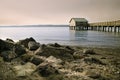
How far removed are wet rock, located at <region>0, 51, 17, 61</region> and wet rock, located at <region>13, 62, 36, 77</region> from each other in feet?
4.79

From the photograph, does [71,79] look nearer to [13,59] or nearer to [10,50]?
[13,59]

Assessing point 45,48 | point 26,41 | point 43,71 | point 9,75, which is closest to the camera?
point 9,75

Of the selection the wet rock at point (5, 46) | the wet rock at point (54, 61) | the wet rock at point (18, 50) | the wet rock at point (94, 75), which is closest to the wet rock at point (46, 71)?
the wet rock at point (94, 75)

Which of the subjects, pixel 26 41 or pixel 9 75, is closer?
pixel 9 75

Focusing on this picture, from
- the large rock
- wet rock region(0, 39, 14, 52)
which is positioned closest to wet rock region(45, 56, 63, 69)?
the large rock

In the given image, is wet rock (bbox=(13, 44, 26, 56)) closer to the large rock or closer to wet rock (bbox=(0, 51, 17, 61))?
wet rock (bbox=(0, 51, 17, 61))

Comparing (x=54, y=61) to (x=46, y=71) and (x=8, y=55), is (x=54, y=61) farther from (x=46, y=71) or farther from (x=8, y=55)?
(x=46, y=71)

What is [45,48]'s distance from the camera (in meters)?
16.3

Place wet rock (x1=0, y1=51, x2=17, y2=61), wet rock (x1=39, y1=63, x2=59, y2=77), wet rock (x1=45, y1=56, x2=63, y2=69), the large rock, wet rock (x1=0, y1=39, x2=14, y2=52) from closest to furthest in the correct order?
1. wet rock (x1=39, y1=63, x2=59, y2=77)
2. wet rock (x1=45, y1=56, x2=63, y2=69)
3. wet rock (x1=0, y1=51, x2=17, y2=61)
4. wet rock (x1=0, y1=39, x2=14, y2=52)
5. the large rock

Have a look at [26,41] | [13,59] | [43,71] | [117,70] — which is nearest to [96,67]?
[117,70]

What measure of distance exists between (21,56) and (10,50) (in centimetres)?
98

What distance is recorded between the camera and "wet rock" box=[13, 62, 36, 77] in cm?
1118

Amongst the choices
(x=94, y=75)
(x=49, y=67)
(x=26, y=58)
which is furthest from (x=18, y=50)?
(x=94, y=75)

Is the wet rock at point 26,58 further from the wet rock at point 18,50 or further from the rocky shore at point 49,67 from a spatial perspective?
the wet rock at point 18,50
